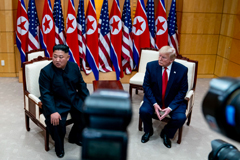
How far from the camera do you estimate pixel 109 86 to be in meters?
4.51

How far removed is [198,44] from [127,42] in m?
1.92

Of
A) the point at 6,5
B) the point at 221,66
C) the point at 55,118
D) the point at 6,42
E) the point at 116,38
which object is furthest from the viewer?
the point at 221,66

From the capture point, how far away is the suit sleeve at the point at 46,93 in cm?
297

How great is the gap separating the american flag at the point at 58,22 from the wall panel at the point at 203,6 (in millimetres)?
2957

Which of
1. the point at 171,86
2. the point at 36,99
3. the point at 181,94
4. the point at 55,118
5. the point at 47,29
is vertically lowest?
the point at 55,118

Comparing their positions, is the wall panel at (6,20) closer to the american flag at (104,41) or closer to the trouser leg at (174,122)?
the american flag at (104,41)

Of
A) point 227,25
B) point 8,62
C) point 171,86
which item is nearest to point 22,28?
point 8,62

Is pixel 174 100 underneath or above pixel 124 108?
underneath

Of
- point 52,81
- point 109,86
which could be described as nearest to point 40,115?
point 52,81

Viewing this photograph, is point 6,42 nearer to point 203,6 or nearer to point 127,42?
point 127,42

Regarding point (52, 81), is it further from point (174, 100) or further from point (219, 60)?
point (219, 60)

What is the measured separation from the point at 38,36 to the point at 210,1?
424 centimetres

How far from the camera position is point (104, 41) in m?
5.96

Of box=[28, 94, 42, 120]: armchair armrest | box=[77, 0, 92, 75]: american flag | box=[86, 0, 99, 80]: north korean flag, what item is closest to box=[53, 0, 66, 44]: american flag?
box=[77, 0, 92, 75]: american flag
